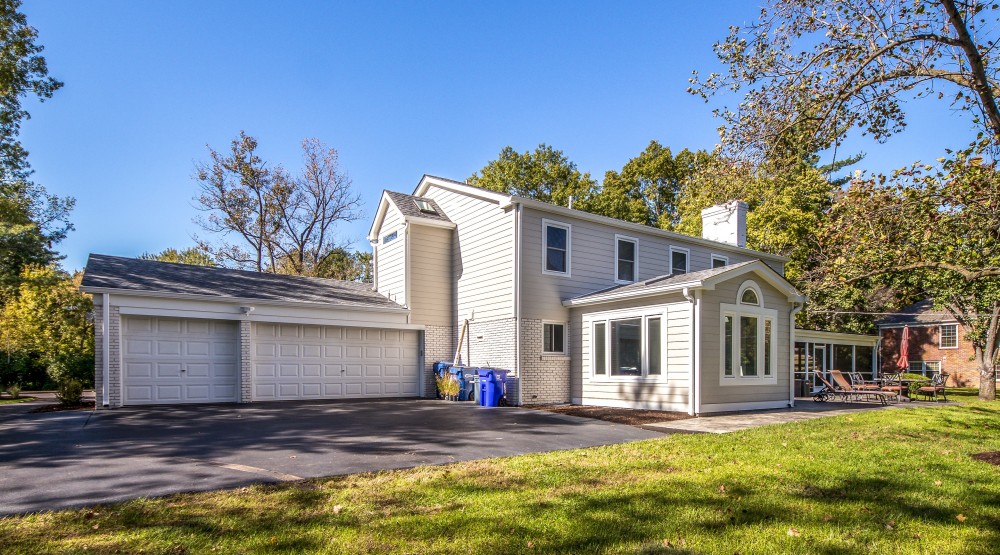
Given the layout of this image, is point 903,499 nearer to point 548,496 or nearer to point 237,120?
point 548,496

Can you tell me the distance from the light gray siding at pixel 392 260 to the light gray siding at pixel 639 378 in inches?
214

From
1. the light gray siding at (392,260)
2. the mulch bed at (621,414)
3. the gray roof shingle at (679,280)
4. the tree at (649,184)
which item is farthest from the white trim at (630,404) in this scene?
the tree at (649,184)

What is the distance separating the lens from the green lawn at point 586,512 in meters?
3.96

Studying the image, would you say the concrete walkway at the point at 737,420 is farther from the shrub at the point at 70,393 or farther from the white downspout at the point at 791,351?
the shrub at the point at 70,393

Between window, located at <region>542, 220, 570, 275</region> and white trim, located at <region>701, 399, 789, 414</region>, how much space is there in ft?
17.2

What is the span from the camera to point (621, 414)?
1236 cm

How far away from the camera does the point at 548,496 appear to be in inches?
202

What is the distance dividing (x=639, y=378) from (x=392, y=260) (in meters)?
8.67

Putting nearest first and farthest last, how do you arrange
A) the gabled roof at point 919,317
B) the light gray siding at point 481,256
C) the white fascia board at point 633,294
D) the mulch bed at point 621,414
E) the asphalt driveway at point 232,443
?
the asphalt driveway at point 232,443 → the mulch bed at point 621,414 → the white fascia board at point 633,294 → the light gray siding at point 481,256 → the gabled roof at point 919,317

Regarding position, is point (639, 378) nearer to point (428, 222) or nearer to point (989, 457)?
point (989, 457)

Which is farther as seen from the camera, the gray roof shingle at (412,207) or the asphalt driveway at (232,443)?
the gray roof shingle at (412,207)

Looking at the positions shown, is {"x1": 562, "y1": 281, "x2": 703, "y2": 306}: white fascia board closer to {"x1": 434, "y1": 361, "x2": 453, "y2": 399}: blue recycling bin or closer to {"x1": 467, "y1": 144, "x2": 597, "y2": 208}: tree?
{"x1": 434, "y1": 361, "x2": 453, "y2": 399}: blue recycling bin

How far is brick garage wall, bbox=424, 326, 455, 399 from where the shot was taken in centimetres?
1711

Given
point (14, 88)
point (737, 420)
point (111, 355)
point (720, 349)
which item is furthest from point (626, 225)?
point (14, 88)
